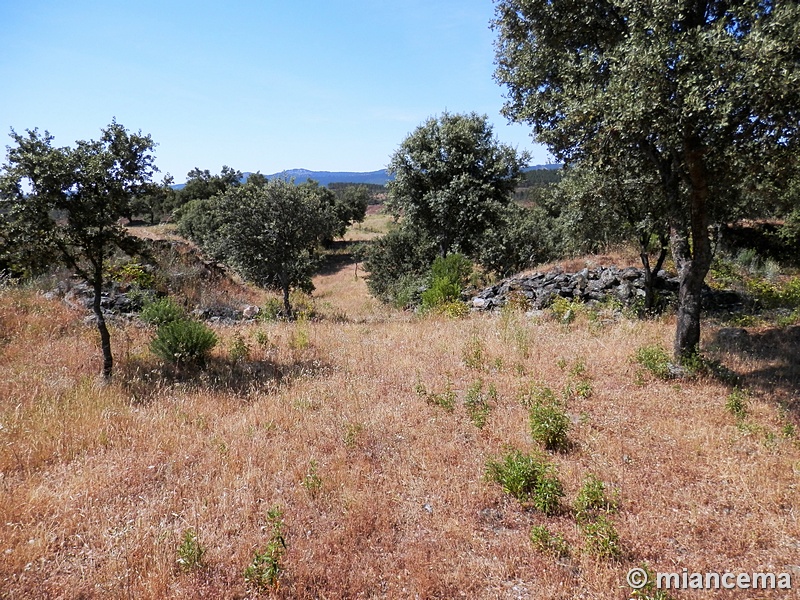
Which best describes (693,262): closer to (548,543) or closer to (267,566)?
(548,543)

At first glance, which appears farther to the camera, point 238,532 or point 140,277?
point 140,277

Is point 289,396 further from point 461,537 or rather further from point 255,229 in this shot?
point 255,229

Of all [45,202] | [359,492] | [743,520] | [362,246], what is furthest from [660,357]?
[362,246]

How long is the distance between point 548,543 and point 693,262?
5800mm

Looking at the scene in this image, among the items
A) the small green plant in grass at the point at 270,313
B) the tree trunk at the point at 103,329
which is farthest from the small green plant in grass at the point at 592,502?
the small green plant in grass at the point at 270,313

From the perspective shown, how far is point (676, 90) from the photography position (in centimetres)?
554

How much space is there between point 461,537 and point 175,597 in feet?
7.63

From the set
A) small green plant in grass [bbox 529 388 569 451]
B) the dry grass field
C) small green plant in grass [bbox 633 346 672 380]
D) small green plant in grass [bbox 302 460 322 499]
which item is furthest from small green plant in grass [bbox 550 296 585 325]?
small green plant in grass [bbox 302 460 322 499]

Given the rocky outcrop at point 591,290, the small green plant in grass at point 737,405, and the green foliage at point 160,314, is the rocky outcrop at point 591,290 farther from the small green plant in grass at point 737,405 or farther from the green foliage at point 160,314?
the green foliage at point 160,314

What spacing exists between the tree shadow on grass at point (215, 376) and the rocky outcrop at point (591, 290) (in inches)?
320

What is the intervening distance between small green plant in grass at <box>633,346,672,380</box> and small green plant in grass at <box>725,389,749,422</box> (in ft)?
3.49

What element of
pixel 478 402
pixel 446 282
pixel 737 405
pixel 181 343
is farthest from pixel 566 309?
pixel 181 343

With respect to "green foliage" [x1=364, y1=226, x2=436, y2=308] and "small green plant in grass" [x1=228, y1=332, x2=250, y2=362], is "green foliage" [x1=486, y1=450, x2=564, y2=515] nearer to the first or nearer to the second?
"small green plant in grass" [x1=228, y1=332, x2=250, y2=362]

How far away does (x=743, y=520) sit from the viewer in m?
3.88
